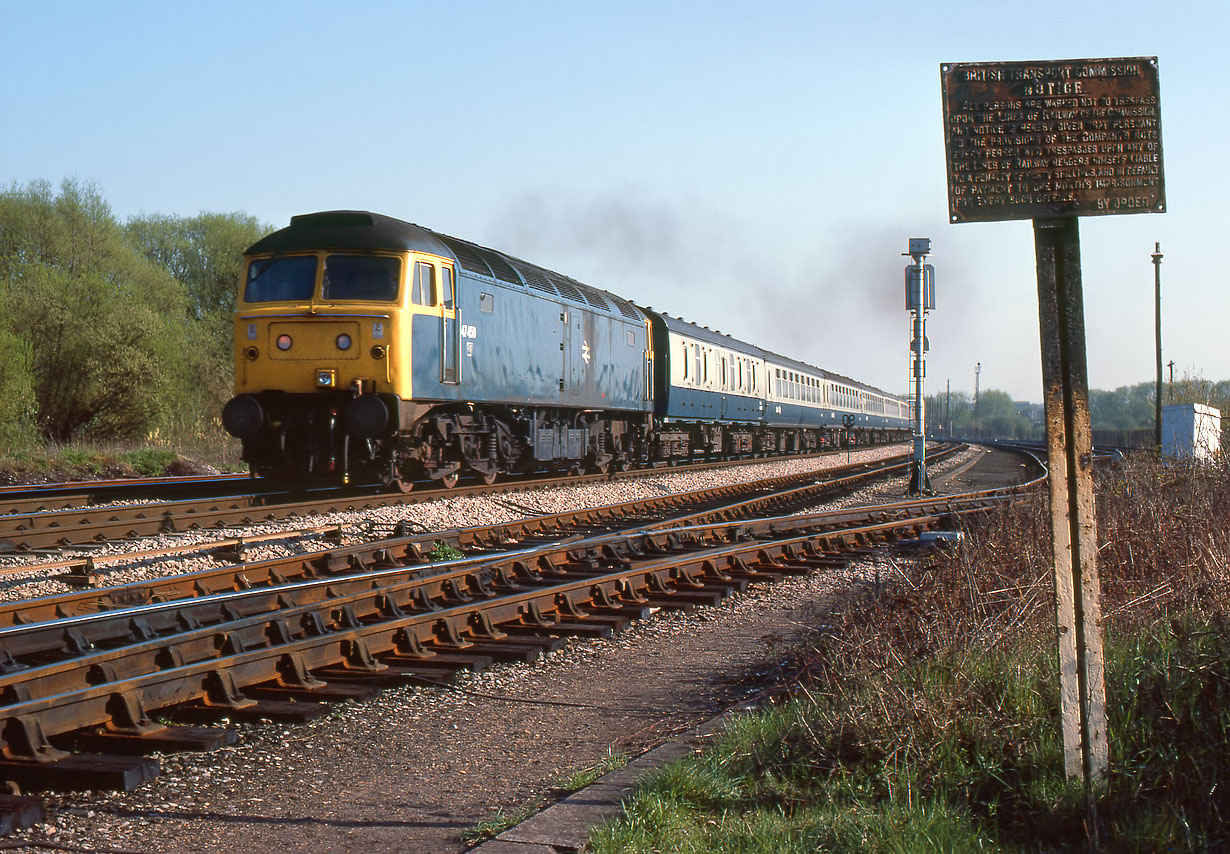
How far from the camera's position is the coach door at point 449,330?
50.0 feet

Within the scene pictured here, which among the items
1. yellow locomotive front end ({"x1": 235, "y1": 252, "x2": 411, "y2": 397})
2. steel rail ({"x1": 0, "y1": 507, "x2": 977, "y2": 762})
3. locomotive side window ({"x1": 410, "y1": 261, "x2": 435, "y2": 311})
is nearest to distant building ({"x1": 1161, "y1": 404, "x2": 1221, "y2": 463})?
steel rail ({"x1": 0, "y1": 507, "x2": 977, "y2": 762})

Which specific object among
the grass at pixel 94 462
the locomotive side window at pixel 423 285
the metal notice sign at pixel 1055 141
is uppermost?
the locomotive side window at pixel 423 285

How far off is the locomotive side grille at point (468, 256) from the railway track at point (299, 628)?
5311 millimetres

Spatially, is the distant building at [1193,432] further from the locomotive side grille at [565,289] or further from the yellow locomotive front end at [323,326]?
the yellow locomotive front end at [323,326]

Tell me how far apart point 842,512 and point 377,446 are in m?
6.01

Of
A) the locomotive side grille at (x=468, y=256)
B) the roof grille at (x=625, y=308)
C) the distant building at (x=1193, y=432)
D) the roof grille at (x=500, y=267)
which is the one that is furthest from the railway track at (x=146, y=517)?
the distant building at (x=1193, y=432)

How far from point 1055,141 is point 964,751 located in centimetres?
238

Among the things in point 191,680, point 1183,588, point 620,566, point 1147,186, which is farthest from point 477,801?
point 620,566

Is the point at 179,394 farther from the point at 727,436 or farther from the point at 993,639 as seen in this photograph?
the point at 993,639

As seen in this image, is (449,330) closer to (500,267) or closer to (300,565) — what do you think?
(500,267)

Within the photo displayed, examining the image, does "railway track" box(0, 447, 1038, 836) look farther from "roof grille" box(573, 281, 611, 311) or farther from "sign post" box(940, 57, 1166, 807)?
"roof grille" box(573, 281, 611, 311)

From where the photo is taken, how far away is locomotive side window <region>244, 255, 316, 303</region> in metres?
14.7

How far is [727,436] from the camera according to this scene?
33.4 metres

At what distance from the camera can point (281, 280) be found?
14.8 m
